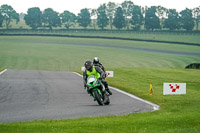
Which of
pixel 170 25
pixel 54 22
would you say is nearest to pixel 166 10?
pixel 170 25

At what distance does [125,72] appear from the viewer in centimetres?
3397

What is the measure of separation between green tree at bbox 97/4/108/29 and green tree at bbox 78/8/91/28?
4.91 metres

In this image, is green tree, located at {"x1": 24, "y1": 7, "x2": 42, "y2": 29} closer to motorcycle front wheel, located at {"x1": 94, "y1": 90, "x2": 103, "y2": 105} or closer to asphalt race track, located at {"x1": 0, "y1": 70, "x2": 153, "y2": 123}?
asphalt race track, located at {"x1": 0, "y1": 70, "x2": 153, "y2": 123}

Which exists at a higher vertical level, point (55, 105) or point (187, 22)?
point (187, 22)

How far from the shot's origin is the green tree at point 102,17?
15852cm

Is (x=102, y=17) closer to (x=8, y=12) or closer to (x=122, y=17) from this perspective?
(x=122, y=17)

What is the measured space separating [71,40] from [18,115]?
260ft

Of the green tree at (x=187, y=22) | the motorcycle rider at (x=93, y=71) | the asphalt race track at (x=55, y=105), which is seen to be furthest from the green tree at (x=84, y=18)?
the motorcycle rider at (x=93, y=71)

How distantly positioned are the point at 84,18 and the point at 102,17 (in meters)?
8.36

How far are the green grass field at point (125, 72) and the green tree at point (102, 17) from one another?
67329mm

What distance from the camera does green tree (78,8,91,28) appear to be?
541 ft

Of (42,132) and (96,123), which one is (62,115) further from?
(42,132)

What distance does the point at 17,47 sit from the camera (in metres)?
74.1

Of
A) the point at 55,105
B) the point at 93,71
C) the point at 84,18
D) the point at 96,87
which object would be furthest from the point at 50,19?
the point at 96,87
